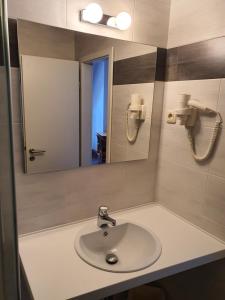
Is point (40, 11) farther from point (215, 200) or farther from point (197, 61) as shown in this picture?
point (215, 200)

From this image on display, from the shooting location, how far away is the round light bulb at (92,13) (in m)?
1.09

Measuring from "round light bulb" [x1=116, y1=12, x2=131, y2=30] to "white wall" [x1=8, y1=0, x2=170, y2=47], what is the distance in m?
0.04

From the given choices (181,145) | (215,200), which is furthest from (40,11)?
(215,200)

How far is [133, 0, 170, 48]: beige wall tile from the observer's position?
4.17 ft

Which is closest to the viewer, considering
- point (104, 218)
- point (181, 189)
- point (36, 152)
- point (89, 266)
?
point (89, 266)

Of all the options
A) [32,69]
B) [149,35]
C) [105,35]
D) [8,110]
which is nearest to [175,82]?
[149,35]

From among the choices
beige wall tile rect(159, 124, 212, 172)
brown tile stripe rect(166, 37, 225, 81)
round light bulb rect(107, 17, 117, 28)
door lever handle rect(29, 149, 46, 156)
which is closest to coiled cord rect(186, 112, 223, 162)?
beige wall tile rect(159, 124, 212, 172)

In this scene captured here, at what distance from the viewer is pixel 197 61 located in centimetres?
123

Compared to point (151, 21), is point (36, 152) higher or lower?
lower

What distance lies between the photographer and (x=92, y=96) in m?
1.24

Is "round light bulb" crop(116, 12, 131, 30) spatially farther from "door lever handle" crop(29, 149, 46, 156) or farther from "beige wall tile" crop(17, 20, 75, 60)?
"door lever handle" crop(29, 149, 46, 156)

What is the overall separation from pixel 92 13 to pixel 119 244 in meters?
1.24

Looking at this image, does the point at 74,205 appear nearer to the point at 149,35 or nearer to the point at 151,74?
the point at 151,74

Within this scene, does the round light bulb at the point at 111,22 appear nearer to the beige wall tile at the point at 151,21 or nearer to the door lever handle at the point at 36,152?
the beige wall tile at the point at 151,21
